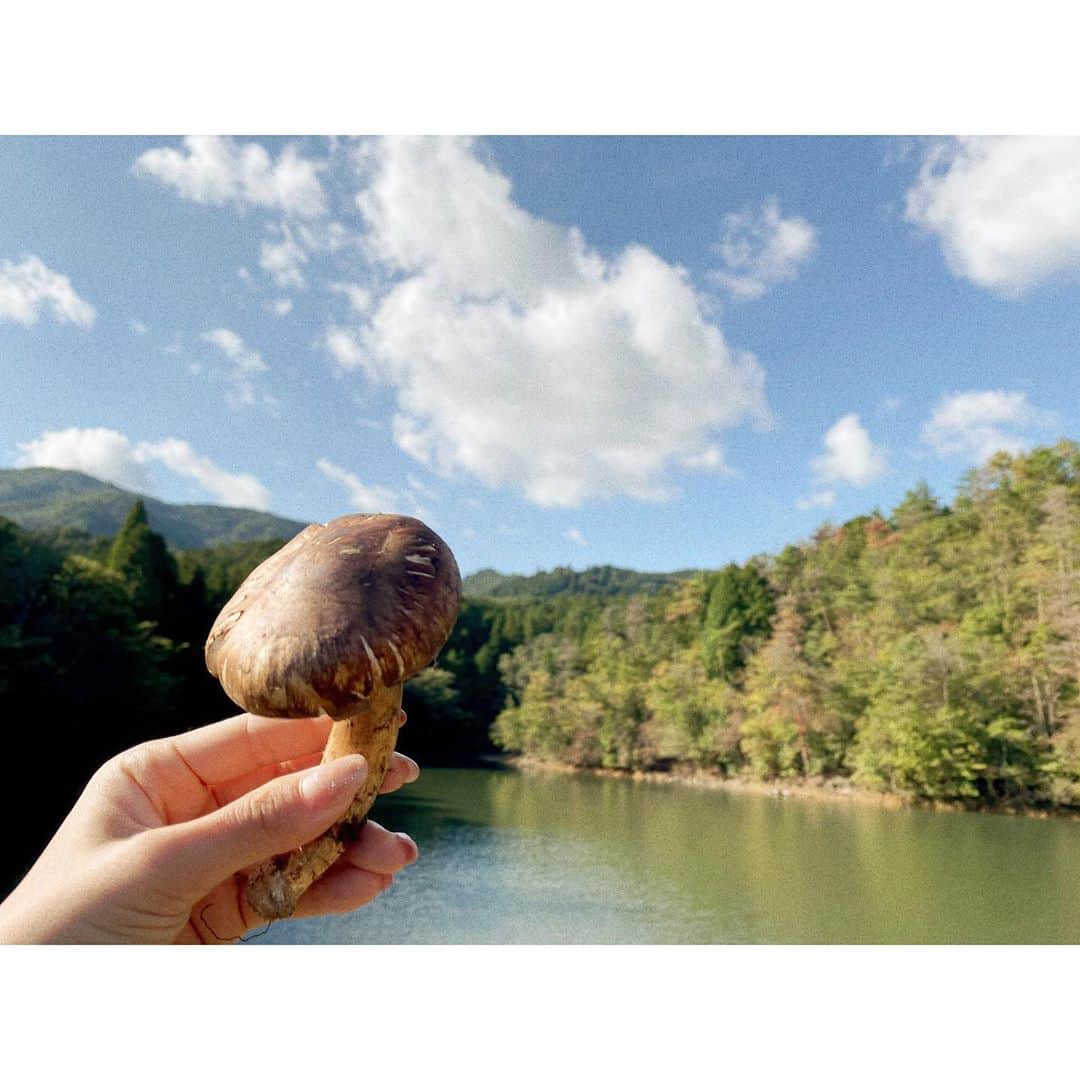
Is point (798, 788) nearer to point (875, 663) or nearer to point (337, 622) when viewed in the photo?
point (875, 663)

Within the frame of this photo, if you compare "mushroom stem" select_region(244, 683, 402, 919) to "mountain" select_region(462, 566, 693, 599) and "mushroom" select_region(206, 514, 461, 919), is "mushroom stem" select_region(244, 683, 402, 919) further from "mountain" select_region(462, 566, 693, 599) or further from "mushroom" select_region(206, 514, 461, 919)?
"mountain" select_region(462, 566, 693, 599)

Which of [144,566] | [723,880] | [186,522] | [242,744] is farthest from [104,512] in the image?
[242,744]

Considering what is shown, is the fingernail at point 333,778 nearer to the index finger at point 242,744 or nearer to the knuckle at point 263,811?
the knuckle at point 263,811

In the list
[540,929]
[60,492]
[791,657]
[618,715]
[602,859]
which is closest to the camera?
[540,929]

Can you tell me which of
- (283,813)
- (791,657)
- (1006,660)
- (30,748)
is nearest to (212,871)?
(283,813)

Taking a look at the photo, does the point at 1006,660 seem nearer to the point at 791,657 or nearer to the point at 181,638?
the point at 791,657

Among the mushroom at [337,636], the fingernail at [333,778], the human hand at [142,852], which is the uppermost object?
the mushroom at [337,636]

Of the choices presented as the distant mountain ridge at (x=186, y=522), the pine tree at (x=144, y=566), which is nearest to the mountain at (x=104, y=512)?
the distant mountain ridge at (x=186, y=522)
